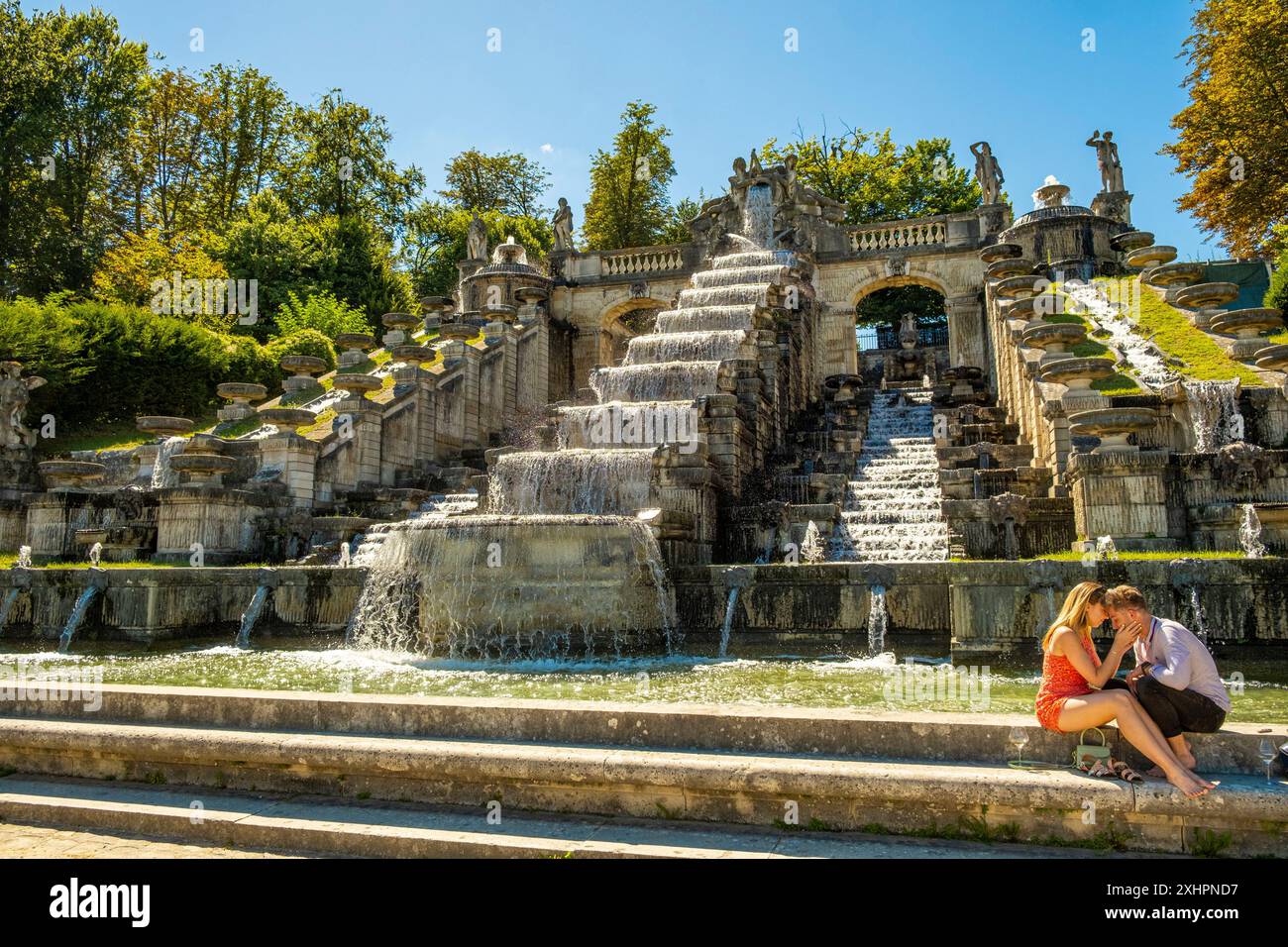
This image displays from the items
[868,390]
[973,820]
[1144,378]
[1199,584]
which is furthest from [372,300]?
[973,820]

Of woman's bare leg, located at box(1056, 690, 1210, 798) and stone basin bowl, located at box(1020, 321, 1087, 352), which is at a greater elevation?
stone basin bowl, located at box(1020, 321, 1087, 352)

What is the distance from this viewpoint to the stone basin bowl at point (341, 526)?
15156 millimetres

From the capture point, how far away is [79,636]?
12.2 metres

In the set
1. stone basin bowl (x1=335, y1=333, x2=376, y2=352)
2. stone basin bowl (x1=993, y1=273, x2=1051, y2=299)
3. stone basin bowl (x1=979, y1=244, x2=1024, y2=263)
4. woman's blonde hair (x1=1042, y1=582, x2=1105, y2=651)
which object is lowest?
woman's blonde hair (x1=1042, y1=582, x2=1105, y2=651)

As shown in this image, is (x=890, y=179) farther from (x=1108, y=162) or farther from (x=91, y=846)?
(x=91, y=846)

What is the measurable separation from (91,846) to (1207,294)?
19.7m

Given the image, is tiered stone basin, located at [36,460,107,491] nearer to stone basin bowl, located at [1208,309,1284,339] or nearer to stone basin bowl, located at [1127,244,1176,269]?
stone basin bowl, located at [1208,309,1284,339]

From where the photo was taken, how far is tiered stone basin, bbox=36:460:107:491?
14.8 metres

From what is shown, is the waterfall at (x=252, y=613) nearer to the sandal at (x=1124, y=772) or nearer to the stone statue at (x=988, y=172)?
the sandal at (x=1124, y=772)

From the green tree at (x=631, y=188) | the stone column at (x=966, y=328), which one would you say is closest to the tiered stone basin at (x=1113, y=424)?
the stone column at (x=966, y=328)

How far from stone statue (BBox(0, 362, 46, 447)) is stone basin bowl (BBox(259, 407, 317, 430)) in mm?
7625

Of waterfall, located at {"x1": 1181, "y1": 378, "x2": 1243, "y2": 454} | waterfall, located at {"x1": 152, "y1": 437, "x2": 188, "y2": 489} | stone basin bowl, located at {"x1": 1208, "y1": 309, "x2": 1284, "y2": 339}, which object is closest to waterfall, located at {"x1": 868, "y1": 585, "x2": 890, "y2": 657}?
waterfall, located at {"x1": 1181, "y1": 378, "x2": 1243, "y2": 454}

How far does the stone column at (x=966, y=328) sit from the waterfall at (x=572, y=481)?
15.3 metres

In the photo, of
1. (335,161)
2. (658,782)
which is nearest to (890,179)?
(335,161)
